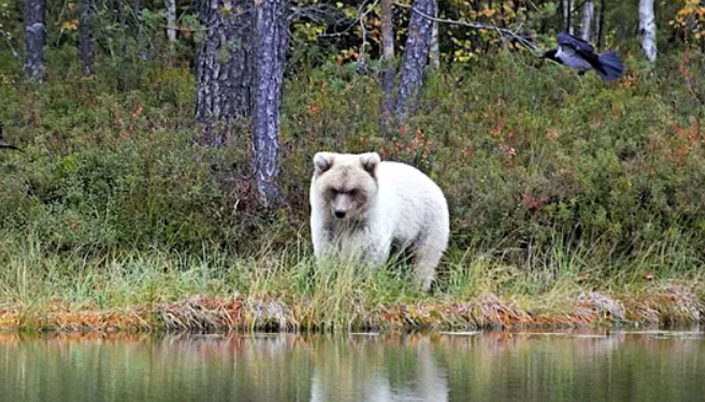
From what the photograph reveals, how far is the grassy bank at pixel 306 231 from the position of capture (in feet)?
44.5

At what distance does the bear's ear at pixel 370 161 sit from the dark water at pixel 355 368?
1.77 metres

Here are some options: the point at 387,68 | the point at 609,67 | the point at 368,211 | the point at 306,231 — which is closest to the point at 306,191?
the point at 306,231

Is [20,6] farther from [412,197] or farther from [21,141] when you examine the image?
[412,197]

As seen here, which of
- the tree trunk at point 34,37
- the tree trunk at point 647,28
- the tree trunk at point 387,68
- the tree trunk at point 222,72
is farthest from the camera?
the tree trunk at point 647,28

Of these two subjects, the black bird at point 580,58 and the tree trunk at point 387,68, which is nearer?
the black bird at point 580,58

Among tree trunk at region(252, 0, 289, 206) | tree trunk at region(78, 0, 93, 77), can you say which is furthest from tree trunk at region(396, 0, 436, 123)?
tree trunk at region(78, 0, 93, 77)

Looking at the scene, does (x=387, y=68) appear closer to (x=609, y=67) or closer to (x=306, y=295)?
(x=609, y=67)

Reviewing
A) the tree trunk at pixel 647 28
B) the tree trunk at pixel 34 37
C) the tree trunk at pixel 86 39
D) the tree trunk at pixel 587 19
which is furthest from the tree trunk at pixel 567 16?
the tree trunk at pixel 34 37

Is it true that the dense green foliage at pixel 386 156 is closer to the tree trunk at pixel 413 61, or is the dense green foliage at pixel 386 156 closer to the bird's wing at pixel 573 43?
the tree trunk at pixel 413 61

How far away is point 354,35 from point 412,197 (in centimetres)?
1336

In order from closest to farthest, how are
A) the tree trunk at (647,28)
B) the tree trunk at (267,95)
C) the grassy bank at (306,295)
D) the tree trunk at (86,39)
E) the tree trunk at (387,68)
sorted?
the grassy bank at (306,295), the tree trunk at (267,95), the tree trunk at (387,68), the tree trunk at (86,39), the tree trunk at (647,28)

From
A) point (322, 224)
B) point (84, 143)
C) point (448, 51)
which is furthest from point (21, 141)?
point (448, 51)

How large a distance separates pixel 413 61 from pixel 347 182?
21.6 feet

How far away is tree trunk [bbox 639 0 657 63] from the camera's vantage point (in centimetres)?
2417
